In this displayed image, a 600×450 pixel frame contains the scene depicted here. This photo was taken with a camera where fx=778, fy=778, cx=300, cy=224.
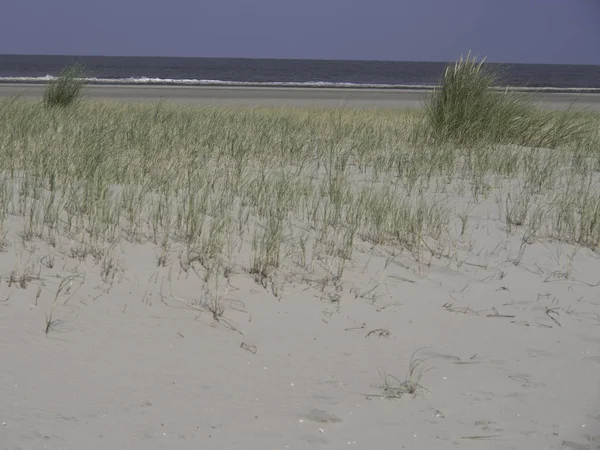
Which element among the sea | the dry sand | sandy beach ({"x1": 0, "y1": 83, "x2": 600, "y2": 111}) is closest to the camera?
the dry sand

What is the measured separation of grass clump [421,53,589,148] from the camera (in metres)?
8.71

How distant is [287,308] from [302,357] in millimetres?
508

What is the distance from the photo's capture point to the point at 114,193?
17.4 ft

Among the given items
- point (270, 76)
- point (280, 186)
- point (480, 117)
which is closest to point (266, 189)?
point (280, 186)

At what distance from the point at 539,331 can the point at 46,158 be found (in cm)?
391

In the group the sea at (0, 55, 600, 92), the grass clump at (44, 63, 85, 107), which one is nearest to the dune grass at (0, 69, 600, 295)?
the sea at (0, 55, 600, 92)

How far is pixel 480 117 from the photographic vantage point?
29.0 ft

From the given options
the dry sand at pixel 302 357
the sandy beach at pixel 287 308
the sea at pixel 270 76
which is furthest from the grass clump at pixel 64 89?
the dry sand at pixel 302 357

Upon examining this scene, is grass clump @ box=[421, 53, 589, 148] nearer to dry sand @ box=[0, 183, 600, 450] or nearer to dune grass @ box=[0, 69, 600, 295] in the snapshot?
dune grass @ box=[0, 69, 600, 295]

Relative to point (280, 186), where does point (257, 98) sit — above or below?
above

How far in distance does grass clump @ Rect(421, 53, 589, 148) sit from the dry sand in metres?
4.32

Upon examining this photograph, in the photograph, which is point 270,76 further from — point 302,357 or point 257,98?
point 302,357

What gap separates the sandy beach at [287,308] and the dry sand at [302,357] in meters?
0.01

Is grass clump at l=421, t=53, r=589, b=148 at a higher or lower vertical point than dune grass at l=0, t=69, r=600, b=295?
higher
